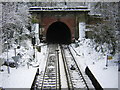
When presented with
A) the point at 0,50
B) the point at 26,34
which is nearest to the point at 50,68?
the point at 0,50

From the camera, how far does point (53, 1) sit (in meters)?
35.0

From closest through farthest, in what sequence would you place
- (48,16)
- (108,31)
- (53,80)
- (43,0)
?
(53,80) → (108,31) → (48,16) → (43,0)

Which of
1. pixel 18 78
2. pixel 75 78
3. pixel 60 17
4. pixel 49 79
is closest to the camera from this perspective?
pixel 18 78

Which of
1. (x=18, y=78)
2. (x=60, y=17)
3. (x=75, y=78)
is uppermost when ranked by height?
(x=60, y=17)

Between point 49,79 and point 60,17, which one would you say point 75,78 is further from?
point 60,17

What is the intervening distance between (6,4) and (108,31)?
27.8 ft

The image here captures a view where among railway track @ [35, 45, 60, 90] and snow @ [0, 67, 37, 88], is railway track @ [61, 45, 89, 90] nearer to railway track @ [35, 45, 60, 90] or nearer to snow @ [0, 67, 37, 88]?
railway track @ [35, 45, 60, 90]

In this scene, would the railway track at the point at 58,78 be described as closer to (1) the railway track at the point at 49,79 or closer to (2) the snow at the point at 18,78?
(1) the railway track at the point at 49,79

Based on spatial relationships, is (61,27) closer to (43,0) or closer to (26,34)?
(43,0)

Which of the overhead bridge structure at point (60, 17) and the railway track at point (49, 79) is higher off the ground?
the overhead bridge structure at point (60, 17)

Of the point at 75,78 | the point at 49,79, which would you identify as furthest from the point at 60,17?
the point at 49,79

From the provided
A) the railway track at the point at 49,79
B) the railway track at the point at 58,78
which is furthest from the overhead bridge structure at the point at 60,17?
the railway track at the point at 49,79

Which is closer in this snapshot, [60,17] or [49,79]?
[49,79]

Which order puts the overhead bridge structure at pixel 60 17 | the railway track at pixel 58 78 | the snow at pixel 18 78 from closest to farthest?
the snow at pixel 18 78, the railway track at pixel 58 78, the overhead bridge structure at pixel 60 17
